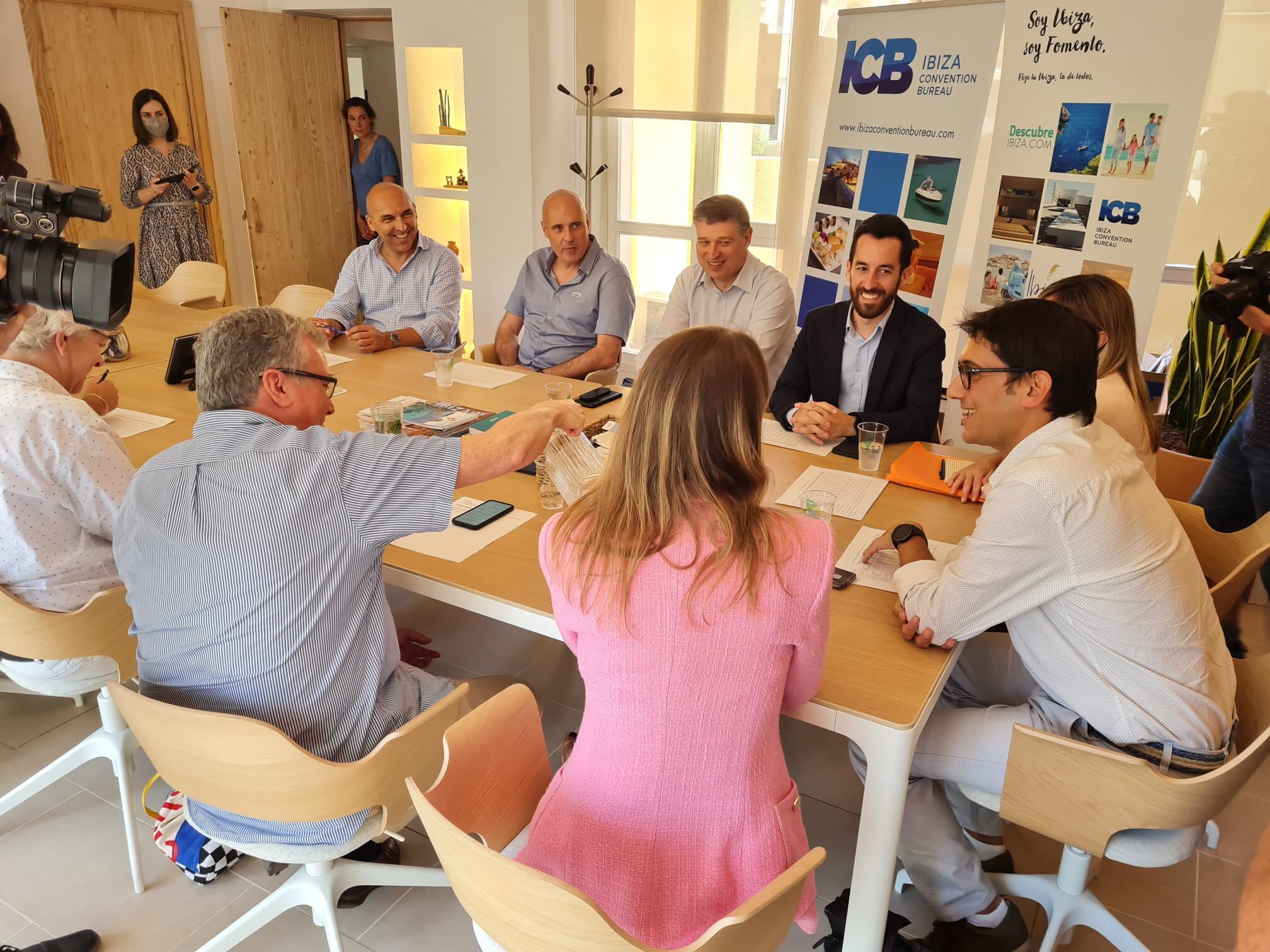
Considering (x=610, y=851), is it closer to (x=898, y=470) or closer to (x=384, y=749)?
(x=384, y=749)

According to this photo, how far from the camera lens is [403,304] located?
3.97 metres

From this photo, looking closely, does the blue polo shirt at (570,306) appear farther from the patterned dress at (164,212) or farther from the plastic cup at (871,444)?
the patterned dress at (164,212)

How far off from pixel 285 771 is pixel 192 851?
34.9 inches

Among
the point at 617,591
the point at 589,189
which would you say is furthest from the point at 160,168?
the point at 617,591

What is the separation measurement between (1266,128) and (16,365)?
4.91 m

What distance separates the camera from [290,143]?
260 inches

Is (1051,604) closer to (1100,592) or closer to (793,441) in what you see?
(1100,592)

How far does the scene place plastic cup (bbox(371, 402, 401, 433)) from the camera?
8.13ft

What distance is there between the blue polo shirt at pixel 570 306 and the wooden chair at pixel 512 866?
270 centimetres

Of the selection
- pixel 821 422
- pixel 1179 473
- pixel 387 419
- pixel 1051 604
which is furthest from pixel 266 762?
pixel 1179 473

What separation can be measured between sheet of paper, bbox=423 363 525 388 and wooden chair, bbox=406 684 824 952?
1815mm

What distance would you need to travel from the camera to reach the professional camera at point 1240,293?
279 cm

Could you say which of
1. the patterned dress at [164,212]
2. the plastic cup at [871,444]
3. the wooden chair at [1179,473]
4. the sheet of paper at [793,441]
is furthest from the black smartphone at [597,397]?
the patterned dress at [164,212]

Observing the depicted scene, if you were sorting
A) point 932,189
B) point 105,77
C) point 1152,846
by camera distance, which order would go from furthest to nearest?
point 105,77
point 932,189
point 1152,846
